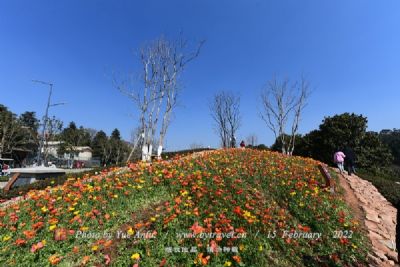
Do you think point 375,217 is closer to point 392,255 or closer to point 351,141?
point 392,255

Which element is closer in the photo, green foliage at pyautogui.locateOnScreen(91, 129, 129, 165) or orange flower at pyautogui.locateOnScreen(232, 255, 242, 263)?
orange flower at pyautogui.locateOnScreen(232, 255, 242, 263)

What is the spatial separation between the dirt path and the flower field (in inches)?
15.3

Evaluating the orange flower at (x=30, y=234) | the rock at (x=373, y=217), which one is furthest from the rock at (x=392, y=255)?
the orange flower at (x=30, y=234)

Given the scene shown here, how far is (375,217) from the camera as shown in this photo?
832 cm

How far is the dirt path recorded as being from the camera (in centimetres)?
583

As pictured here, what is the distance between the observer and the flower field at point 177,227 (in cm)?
406

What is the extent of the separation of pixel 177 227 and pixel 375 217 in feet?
23.4

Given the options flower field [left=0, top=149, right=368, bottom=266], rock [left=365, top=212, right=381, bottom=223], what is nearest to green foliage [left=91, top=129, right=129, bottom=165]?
flower field [left=0, top=149, right=368, bottom=266]

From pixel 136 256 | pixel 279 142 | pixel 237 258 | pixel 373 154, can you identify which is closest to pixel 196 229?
pixel 237 258

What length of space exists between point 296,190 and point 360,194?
438 centimetres

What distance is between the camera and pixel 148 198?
604 centimetres

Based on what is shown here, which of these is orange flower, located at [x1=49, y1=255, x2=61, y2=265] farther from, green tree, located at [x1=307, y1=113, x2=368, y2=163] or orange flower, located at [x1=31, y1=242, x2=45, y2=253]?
green tree, located at [x1=307, y1=113, x2=368, y2=163]

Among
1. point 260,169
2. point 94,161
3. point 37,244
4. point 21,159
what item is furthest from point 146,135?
point 94,161

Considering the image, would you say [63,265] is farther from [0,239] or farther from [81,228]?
[0,239]
